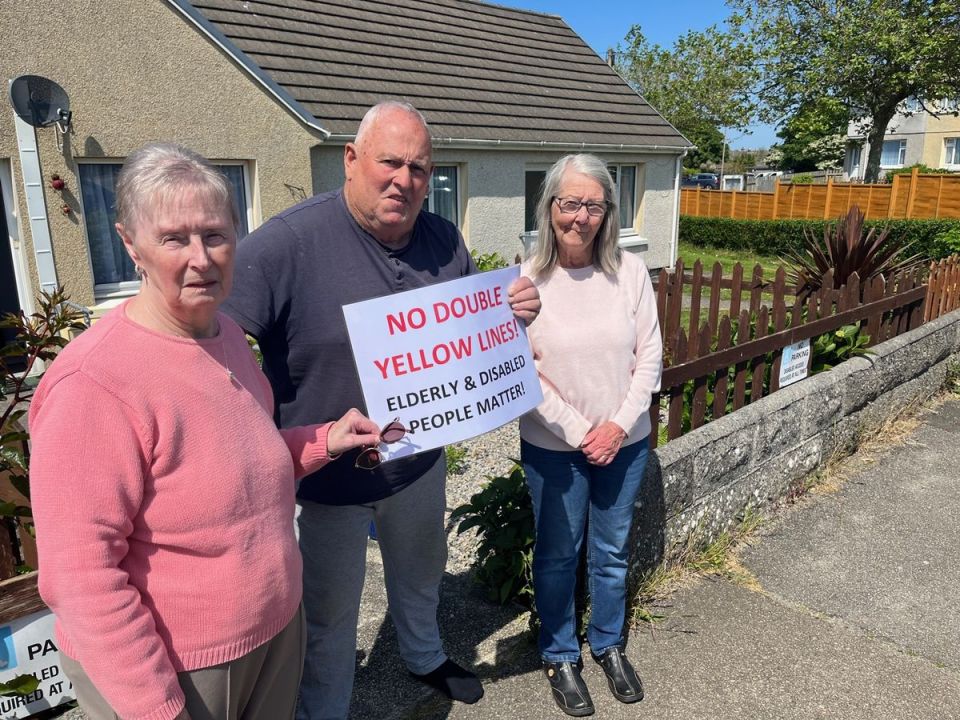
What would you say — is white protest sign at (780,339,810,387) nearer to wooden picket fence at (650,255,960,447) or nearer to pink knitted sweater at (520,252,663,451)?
wooden picket fence at (650,255,960,447)

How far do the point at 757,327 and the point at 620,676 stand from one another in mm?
2451

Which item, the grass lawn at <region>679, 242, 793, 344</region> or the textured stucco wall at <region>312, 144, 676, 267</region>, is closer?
the textured stucco wall at <region>312, 144, 676, 267</region>

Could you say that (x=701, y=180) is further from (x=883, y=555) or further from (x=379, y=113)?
(x=379, y=113)

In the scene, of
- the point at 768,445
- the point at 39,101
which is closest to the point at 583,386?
the point at 768,445

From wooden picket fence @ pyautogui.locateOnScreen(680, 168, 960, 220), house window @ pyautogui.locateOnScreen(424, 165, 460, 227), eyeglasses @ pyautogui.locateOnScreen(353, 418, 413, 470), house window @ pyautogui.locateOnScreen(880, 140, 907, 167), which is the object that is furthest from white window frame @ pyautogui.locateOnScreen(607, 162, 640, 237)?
house window @ pyautogui.locateOnScreen(880, 140, 907, 167)

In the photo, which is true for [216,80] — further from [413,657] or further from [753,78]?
[753,78]

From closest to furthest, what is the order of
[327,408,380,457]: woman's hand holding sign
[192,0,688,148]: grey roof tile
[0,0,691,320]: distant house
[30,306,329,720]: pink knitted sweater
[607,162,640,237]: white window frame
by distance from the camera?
1. [30,306,329,720]: pink knitted sweater
2. [327,408,380,457]: woman's hand holding sign
3. [0,0,691,320]: distant house
4. [192,0,688,148]: grey roof tile
5. [607,162,640,237]: white window frame

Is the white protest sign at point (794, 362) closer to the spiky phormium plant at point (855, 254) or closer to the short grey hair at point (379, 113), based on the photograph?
the spiky phormium plant at point (855, 254)

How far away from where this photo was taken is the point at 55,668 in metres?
2.47

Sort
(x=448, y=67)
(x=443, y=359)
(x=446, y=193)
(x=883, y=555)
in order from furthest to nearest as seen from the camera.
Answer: (x=448, y=67) < (x=446, y=193) < (x=883, y=555) < (x=443, y=359)

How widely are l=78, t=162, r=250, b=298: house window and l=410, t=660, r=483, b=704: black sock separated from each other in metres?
5.56

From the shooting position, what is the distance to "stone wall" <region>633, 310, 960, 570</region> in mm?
3488

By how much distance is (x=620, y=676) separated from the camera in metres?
2.81

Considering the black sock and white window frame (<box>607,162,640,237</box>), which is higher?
white window frame (<box>607,162,640,237</box>)
